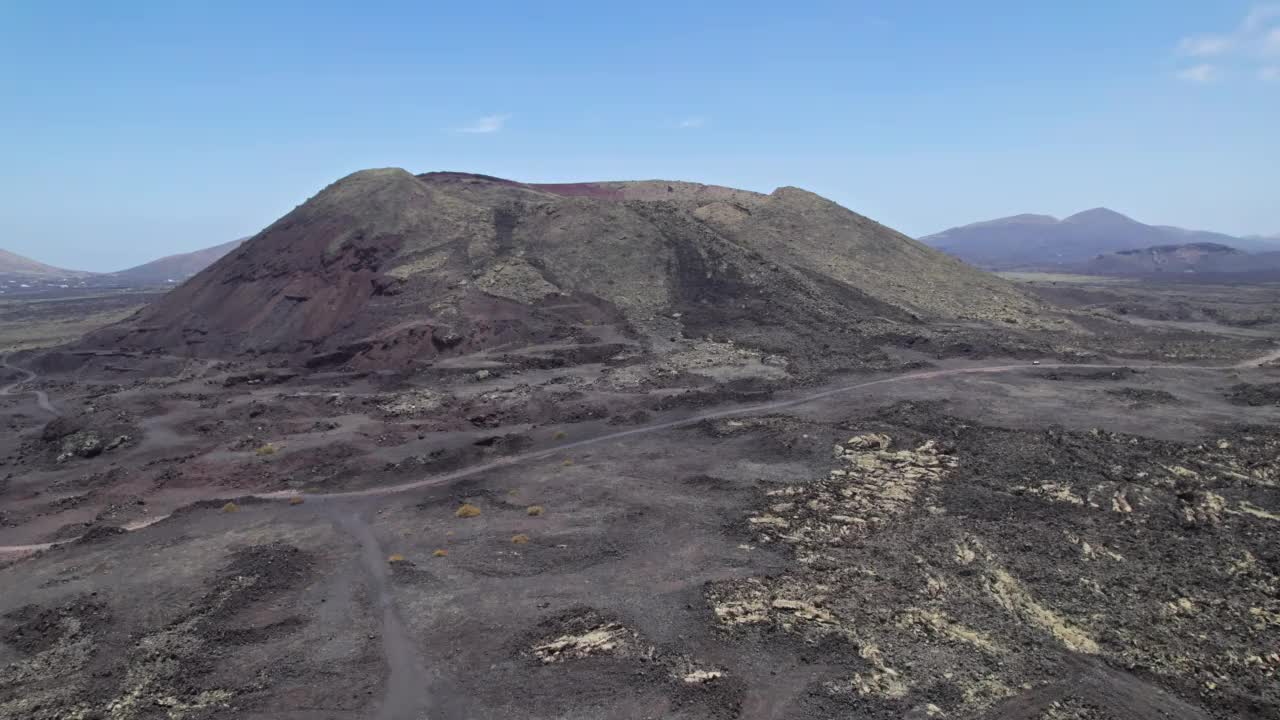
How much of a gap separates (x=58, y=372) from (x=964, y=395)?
3075 inches

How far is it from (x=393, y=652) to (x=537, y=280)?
4890cm

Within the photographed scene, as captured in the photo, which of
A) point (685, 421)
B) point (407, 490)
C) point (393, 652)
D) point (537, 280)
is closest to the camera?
point (393, 652)

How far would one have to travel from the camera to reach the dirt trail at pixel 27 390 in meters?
50.5

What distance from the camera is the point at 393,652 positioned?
62.4 ft

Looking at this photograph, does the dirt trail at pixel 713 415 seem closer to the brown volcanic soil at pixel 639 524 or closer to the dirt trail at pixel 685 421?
the dirt trail at pixel 685 421

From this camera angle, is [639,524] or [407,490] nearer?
[639,524]

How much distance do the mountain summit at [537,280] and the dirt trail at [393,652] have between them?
30513 mm

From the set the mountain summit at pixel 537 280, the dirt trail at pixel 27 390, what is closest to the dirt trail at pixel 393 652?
the mountain summit at pixel 537 280

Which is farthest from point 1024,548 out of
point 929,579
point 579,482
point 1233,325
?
point 1233,325

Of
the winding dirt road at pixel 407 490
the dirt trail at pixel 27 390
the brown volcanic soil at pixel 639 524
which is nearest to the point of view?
the winding dirt road at pixel 407 490

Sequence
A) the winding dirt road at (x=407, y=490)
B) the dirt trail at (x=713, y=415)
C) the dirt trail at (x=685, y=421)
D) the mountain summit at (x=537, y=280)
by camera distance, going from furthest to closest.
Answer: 1. the mountain summit at (x=537, y=280)
2. the dirt trail at (x=713, y=415)
3. the dirt trail at (x=685, y=421)
4. the winding dirt road at (x=407, y=490)

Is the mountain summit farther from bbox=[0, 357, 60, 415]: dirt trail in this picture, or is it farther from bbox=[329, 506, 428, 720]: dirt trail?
bbox=[329, 506, 428, 720]: dirt trail

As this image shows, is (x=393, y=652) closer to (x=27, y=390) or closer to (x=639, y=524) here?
(x=639, y=524)

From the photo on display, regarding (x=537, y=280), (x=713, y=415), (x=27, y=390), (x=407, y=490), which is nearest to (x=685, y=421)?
(x=713, y=415)
